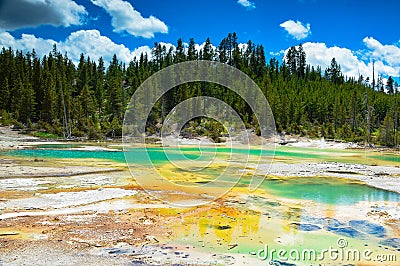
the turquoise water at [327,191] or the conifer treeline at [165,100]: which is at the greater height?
the conifer treeline at [165,100]

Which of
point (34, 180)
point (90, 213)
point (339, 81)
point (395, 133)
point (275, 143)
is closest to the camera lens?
point (90, 213)

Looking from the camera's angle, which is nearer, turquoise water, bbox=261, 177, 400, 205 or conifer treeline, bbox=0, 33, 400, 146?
turquoise water, bbox=261, 177, 400, 205

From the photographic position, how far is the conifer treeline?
72000mm

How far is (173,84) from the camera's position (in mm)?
83688

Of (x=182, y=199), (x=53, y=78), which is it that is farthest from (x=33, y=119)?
(x=182, y=199)

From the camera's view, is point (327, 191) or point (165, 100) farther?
point (165, 100)

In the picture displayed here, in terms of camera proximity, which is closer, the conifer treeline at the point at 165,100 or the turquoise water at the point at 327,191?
the turquoise water at the point at 327,191

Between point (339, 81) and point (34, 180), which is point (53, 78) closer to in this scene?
point (34, 180)

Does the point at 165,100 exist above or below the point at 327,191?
above

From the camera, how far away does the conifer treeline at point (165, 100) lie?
236 feet

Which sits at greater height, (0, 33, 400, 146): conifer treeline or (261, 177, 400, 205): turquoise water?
(0, 33, 400, 146): conifer treeline

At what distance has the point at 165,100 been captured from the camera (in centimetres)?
8250

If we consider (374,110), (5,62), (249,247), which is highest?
(5,62)

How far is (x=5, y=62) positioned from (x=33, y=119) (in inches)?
771
